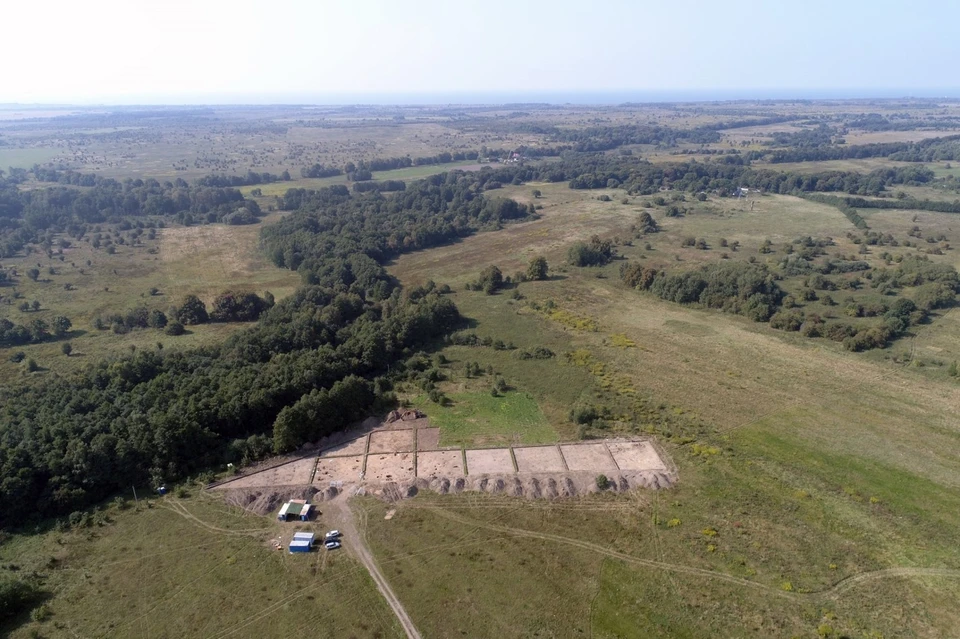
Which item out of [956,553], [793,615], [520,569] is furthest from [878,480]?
[520,569]

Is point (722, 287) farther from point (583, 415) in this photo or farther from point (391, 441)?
point (391, 441)

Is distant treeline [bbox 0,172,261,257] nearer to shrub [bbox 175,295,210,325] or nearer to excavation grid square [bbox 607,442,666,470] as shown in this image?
shrub [bbox 175,295,210,325]

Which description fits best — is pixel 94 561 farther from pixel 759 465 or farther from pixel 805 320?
pixel 805 320

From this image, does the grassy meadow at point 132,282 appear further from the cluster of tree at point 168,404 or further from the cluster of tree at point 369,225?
the cluster of tree at point 168,404

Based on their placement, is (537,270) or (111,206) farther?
(111,206)

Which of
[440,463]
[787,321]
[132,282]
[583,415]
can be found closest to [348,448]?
[440,463]
